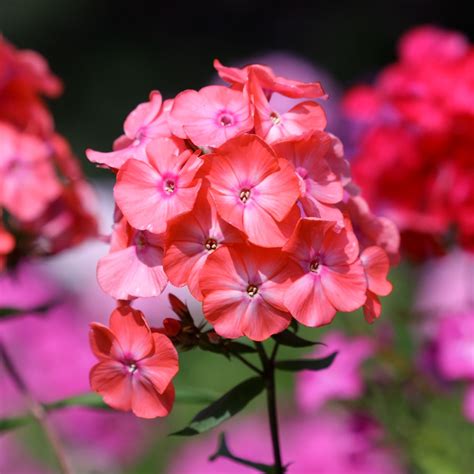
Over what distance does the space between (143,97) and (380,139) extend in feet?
12.7

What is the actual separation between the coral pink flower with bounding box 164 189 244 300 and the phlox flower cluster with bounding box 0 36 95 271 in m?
0.52

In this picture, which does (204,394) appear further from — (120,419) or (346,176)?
(120,419)

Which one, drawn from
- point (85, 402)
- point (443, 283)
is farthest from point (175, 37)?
point (85, 402)

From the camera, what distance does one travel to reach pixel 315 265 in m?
0.87

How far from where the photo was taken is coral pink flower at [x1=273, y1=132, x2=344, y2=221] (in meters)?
0.88

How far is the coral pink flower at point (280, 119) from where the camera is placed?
899mm

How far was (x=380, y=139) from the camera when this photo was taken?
63.4 inches

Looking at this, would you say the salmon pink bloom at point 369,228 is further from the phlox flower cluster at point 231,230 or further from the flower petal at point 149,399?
the flower petal at point 149,399

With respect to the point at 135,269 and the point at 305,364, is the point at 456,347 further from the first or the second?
the point at 135,269

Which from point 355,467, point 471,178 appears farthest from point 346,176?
point 355,467

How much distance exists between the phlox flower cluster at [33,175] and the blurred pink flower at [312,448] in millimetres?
413

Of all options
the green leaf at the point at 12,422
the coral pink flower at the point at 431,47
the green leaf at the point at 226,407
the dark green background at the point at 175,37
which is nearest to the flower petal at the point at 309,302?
the green leaf at the point at 226,407

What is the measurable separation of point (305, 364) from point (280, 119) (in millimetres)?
224

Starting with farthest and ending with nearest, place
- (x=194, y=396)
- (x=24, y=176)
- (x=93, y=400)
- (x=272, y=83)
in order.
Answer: (x=24, y=176) → (x=93, y=400) → (x=194, y=396) → (x=272, y=83)
